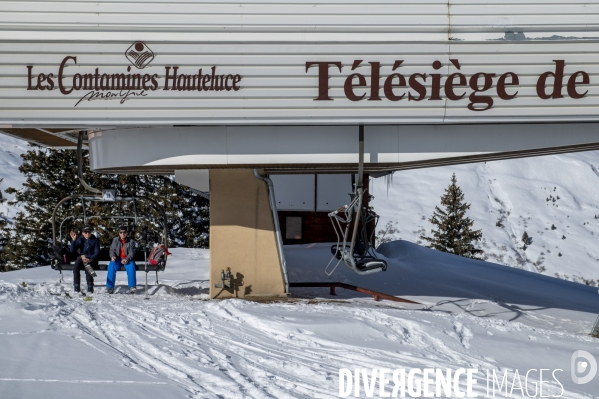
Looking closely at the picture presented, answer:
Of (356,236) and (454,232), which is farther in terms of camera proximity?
(454,232)

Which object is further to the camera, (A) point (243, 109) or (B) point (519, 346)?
(A) point (243, 109)

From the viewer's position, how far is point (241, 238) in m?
12.4

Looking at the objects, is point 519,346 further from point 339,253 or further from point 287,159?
point 287,159

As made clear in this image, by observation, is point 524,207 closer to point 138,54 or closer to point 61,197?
point 61,197

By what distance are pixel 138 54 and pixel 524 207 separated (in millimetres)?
90438

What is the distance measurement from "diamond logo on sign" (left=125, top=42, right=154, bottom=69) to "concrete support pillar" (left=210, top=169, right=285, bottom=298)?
2.79 m

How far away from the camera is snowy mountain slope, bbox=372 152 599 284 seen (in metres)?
78.3

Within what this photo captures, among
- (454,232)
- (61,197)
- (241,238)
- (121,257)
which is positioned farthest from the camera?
(454,232)

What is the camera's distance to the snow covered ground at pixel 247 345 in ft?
22.0

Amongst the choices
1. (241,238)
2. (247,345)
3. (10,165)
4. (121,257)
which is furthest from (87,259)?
(10,165)
